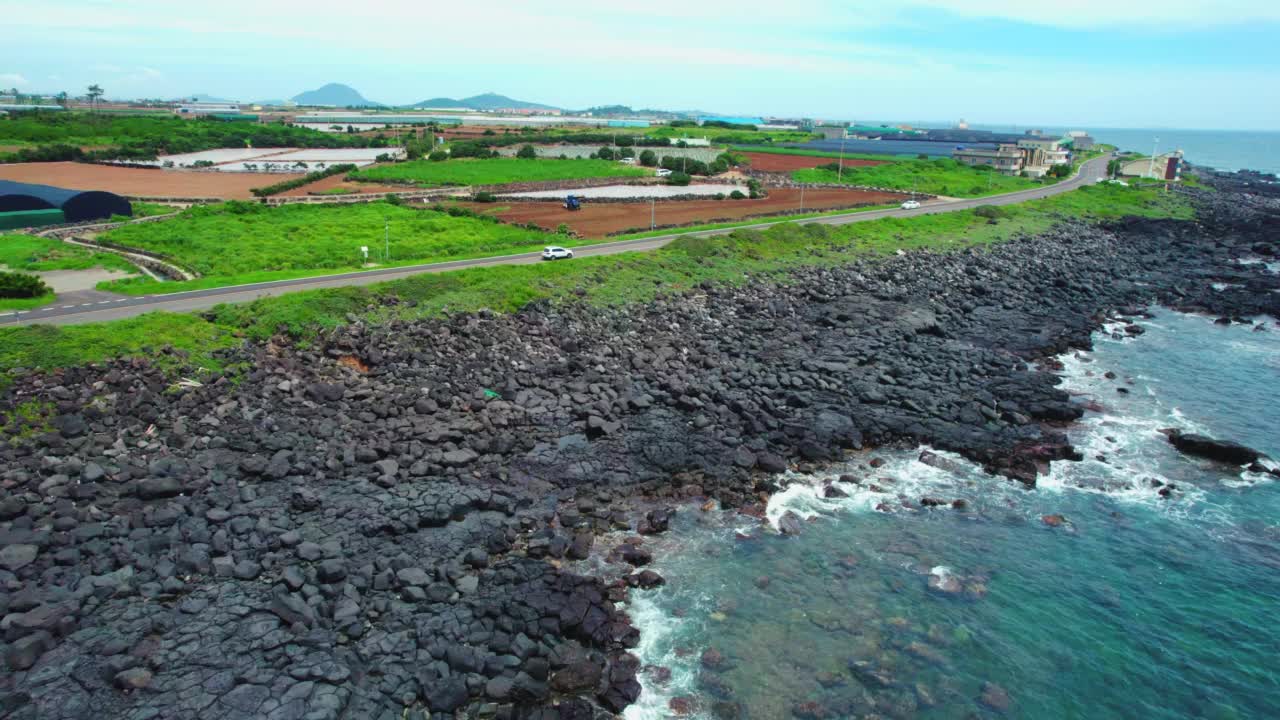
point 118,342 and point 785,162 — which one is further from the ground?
point 785,162

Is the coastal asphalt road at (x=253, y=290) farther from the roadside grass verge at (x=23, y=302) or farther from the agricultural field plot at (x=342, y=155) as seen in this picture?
the agricultural field plot at (x=342, y=155)

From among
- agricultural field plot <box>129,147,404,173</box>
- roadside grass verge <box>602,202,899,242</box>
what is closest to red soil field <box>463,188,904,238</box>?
roadside grass verge <box>602,202,899,242</box>

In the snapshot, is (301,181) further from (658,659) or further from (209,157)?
(658,659)

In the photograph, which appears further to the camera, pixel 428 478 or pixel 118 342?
pixel 118 342

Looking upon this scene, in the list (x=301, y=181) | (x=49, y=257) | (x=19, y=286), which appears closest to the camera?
(x=19, y=286)

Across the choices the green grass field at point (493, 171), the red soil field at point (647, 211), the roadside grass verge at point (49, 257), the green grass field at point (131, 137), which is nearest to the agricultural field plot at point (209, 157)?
the green grass field at point (131, 137)

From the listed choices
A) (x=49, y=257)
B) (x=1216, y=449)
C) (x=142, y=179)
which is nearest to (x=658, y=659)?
(x=1216, y=449)

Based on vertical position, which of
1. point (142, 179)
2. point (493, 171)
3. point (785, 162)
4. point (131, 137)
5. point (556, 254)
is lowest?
point (556, 254)

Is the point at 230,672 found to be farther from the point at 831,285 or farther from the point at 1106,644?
the point at 831,285

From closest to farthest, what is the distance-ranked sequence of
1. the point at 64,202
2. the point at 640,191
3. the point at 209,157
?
1. the point at 64,202
2. the point at 640,191
3. the point at 209,157
